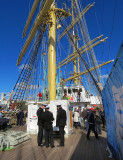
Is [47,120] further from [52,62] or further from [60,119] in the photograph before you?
[52,62]

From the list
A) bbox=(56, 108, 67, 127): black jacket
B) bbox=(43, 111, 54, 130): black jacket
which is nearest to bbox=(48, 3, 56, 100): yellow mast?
bbox=(56, 108, 67, 127): black jacket

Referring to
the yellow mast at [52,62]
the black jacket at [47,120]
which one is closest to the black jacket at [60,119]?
the black jacket at [47,120]

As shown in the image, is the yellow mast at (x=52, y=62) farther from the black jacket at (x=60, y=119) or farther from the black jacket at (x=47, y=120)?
the black jacket at (x=47, y=120)

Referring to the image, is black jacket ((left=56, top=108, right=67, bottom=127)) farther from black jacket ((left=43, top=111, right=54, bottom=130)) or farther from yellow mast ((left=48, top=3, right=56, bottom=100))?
yellow mast ((left=48, top=3, right=56, bottom=100))

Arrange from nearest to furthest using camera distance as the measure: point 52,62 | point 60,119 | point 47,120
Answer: point 47,120 < point 60,119 < point 52,62

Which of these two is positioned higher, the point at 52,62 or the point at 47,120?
the point at 52,62

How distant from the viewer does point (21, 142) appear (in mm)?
4883

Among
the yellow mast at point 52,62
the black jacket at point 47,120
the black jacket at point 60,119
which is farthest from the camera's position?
the yellow mast at point 52,62

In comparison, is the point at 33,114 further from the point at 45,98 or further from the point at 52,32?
the point at 52,32

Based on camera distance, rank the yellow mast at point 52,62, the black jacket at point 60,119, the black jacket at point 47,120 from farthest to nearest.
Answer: the yellow mast at point 52,62 → the black jacket at point 60,119 → the black jacket at point 47,120

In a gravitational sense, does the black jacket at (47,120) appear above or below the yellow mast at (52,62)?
below

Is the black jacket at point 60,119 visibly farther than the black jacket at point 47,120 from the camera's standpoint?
Yes

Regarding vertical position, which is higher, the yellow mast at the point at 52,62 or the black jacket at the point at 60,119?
the yellow mast at the point at 52,62

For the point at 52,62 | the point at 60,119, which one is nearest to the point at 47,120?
the point at 60,119
